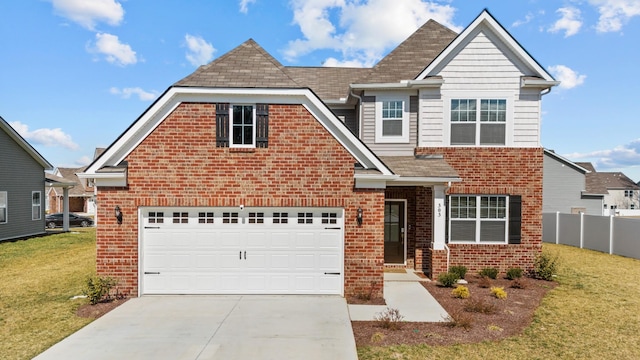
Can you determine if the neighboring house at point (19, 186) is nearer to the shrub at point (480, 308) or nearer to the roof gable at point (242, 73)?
the roof gable at point (242, 73)

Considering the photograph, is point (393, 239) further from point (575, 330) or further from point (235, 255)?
point (575, 330)

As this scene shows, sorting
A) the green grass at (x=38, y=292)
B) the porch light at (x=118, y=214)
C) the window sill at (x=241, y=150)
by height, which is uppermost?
the window sill at (x=241, y=150)

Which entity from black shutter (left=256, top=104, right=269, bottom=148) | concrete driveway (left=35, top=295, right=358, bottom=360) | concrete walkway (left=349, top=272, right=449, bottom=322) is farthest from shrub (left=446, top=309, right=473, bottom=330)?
black shutter (left=256, top=104, right=269, bottom=148)

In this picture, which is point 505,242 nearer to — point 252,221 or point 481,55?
point 481,55

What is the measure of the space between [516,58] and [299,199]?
30.7ft

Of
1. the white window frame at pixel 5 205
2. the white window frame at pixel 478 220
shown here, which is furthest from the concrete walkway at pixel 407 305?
the white window frame at pixel 5 205

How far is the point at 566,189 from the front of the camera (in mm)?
26859

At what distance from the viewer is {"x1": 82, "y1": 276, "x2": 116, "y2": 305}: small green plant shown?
29.8 ft

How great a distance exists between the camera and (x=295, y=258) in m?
9.63

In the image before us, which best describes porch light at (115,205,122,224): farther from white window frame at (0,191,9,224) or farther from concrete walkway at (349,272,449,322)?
white window frame at (0,191,9,224)

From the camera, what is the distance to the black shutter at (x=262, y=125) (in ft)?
31.3

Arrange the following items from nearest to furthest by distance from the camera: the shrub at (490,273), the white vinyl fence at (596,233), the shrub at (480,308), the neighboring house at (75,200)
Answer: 1. the shrub at (480,308)
2. the shrub at (490,273)
3. the white vinyl fence at (596,233)
4. the neighboring house at (75,200)

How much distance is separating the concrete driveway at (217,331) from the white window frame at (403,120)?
636cm

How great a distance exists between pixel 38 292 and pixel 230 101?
8094mm
